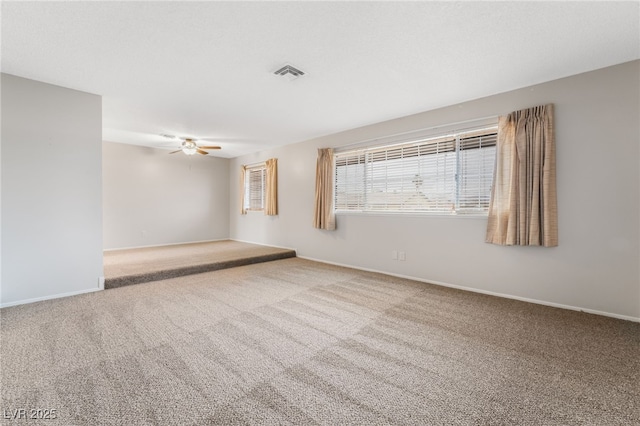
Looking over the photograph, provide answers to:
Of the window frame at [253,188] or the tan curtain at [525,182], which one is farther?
the window frame at [253,188]

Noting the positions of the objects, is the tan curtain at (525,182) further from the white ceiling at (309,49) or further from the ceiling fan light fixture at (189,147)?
the ceiling fan light fixture at (189,147)

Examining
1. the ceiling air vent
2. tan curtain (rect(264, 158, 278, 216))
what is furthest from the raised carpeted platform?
the ceiling air vent

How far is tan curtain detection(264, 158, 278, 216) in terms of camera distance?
598 cm

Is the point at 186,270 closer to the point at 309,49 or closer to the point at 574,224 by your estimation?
the point at 309,49

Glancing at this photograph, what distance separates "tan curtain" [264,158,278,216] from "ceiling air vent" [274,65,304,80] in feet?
10.9

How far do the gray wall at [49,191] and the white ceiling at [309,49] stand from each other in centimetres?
28

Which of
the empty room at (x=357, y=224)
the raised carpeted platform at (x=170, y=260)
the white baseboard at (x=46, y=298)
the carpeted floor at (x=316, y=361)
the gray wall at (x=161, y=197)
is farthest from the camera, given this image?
the gray wall at (x=161, y=197)

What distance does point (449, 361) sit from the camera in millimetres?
1885

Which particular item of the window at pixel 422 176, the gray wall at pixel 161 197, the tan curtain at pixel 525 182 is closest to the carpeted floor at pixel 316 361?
the tan curtain at pixel 525 182

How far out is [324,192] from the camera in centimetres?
496

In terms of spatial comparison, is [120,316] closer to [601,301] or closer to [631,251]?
[601,301]

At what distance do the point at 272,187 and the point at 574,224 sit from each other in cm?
490

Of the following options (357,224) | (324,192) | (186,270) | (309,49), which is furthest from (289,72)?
(186,270)

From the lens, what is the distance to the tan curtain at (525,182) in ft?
9.32
